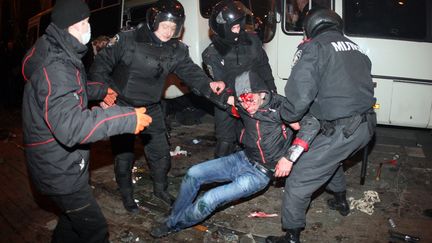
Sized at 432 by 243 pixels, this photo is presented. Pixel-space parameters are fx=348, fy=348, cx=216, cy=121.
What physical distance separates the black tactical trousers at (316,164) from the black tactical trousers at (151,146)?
1.56m

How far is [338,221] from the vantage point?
3.90m

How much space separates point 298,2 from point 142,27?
2.70 meters

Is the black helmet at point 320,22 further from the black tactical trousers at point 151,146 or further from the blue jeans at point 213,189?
the black tactical trousers at point 151,146

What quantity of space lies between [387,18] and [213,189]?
3.85m

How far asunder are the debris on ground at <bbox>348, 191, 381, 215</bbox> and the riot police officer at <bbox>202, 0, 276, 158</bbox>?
168 centimetres

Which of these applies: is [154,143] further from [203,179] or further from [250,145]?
[250,145]

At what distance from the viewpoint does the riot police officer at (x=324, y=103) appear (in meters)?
2.96

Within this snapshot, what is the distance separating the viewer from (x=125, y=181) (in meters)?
4.03

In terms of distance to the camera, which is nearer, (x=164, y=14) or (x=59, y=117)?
(x=59, y=117)

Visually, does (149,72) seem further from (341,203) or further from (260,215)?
(341,203)

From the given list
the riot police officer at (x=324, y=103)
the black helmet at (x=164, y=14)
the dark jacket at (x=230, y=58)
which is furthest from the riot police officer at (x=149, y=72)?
the riot police officer at (x=324, y=103)

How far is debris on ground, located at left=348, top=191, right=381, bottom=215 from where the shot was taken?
13.4 feet

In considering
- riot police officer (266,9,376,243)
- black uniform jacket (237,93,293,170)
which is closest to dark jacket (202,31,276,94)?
black uniform jacket (237,93,293,170)

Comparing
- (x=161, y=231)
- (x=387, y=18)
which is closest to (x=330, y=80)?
(x=161, y=231)
